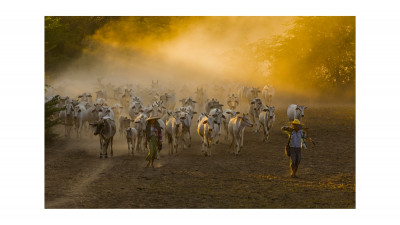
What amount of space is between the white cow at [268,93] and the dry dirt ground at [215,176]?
5.86 feet

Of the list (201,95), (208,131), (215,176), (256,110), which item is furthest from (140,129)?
(201,95)

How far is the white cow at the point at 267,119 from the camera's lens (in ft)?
84.3

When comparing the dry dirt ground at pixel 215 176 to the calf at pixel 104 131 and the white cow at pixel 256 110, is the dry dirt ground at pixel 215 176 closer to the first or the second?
the calf at pixel 104 131

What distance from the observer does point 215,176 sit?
18844 mm

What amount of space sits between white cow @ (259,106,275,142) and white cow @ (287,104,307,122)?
3.53 ft

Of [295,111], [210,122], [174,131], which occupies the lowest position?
[174,131]

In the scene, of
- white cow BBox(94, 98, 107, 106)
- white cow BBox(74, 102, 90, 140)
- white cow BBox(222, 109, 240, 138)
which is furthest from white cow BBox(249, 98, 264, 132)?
white cow BBox(74, 102, 90, 140)

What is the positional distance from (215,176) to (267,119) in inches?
303

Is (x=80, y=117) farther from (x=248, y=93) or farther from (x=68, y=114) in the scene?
(x=248, y=93)

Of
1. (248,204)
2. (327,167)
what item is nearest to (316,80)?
(327,167)

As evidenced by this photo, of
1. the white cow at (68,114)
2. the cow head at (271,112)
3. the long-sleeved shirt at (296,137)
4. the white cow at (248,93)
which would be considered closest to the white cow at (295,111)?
the cow head at (271,112)

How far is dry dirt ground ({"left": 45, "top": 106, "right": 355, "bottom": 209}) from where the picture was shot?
16078mm

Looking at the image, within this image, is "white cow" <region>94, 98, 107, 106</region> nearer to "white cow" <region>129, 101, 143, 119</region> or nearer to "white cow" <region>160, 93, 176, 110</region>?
"white cow" <region>129, 101, 143, 119</region>
